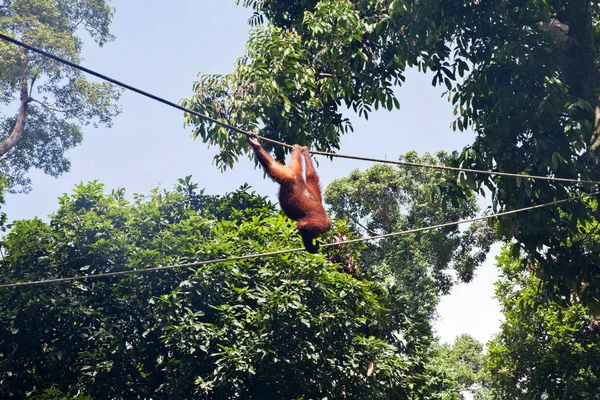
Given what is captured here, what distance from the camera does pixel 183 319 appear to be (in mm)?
9359

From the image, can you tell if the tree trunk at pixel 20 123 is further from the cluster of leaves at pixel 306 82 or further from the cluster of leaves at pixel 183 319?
the cluster of leaves at pixel 306 82

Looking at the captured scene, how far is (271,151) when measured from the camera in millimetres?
9398

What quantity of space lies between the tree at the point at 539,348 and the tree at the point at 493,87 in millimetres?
4037

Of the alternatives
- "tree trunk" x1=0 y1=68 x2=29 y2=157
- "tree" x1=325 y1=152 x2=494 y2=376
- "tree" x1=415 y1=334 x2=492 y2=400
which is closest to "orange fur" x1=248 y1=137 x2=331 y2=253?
"tree" x1=415 y1=334 x2=492 y2=400

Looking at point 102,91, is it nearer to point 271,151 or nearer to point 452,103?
point 271,151

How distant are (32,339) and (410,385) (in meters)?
6.40

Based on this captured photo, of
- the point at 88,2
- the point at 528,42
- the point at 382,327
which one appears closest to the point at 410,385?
the point at 382,327

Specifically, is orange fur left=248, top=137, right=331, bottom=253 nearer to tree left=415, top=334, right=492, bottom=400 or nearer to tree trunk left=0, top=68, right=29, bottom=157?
tree left=415, top=334, right=492, bottom=400

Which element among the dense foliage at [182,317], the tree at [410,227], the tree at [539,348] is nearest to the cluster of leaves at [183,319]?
the dense foliage at [182,317]

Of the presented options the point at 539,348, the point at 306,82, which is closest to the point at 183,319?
the point at 306,82

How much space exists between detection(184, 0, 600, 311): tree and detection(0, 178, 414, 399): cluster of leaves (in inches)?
77.2

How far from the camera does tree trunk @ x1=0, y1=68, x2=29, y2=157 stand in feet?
72.7

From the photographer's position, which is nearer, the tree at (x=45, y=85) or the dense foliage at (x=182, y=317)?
the dense foliage at (x=182, y=317)

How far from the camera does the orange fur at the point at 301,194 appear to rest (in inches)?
239
